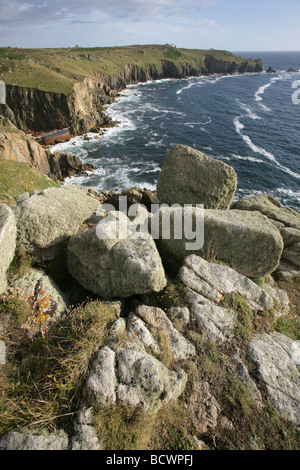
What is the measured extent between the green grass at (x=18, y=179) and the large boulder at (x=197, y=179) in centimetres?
1174

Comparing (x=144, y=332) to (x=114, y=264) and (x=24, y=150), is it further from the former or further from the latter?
(x=24, y=150)

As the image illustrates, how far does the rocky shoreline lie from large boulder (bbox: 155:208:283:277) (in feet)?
0.16

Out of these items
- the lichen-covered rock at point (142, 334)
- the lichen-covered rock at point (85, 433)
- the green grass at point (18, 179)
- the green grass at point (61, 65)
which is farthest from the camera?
the green grass at point (61, 65)

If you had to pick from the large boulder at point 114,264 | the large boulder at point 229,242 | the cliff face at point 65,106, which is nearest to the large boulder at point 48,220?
the large boulder at point 114,264

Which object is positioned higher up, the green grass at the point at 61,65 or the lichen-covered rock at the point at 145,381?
the green grass at the point at 61,65

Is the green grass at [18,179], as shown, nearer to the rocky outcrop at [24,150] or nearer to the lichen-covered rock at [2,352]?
the rocky outcrop at [24,150]

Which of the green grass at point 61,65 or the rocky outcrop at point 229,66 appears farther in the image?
the rocky outcrop at point 229,66

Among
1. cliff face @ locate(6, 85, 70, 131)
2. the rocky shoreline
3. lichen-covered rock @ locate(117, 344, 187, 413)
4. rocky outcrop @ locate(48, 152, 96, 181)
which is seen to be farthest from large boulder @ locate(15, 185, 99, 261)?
cliff face @ locate(6, 85, 70, 131)

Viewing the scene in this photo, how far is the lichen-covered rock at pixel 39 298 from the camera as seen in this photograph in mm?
6875

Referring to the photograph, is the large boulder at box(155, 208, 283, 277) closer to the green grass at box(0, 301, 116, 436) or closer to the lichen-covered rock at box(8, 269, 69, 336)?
the green grass at box(0, 301, 116, 436)

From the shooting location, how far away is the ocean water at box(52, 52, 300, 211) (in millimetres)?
39312

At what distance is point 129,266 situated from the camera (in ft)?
25.8
